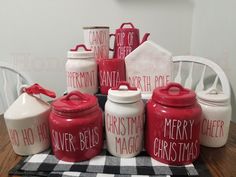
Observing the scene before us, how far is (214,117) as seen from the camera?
59 centimetres

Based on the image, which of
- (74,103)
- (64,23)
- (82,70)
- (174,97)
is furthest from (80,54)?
(64,23)

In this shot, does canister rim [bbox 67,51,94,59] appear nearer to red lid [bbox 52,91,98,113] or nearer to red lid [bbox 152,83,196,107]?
red lid [bbox 52,91,98,113]

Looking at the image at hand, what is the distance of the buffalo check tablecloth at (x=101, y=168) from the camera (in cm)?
51

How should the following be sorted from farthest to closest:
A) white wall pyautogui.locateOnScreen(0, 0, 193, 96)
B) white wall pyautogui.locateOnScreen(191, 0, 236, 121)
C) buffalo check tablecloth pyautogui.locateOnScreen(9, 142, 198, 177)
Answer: white wall pyautogui.locateOnScreen(0, 0, 193, 96) → white wall pyautogui.locateOnScreen(191, 0, 236, 121) → buffalo check tablecloth pyautogui.locateOnScreen(9, 142, 198, 177)

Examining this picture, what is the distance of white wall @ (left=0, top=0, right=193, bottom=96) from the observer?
1.27 m

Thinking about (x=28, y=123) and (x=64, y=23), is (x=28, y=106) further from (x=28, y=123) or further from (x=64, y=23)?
(x=64, y=23)

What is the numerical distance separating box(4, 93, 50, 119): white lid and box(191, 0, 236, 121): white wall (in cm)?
88

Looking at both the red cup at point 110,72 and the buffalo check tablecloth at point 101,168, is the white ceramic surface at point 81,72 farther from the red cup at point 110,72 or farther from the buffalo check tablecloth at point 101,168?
the buffalo check tablecloth at point 101,168

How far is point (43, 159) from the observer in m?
0.57

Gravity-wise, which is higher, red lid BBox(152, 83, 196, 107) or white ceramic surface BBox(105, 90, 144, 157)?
red lid BBox(152, 83, 196, 107)

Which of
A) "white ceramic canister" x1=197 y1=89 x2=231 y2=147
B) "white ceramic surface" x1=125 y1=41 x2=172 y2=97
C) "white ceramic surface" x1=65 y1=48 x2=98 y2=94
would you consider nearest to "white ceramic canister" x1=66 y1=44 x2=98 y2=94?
"white ceramic surface" x1=65 y1=48 x2=98 y2=94

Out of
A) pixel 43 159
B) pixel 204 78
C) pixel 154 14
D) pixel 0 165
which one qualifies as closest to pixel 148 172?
pixel 43 159

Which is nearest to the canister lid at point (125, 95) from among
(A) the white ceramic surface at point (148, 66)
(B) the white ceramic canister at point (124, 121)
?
(B) the white ceramic canister at point (124, 121)

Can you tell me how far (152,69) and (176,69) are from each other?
2.33 feet
